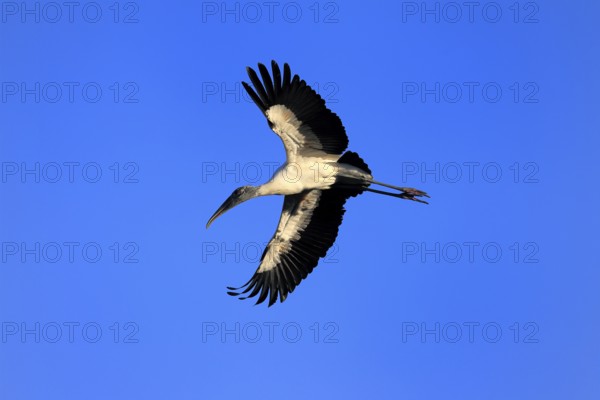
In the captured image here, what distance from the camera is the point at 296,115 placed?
18234mm

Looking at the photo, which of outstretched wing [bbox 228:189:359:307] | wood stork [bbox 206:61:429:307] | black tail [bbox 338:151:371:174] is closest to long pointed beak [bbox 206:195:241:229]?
wood stork [bbox 206:61:429:307]

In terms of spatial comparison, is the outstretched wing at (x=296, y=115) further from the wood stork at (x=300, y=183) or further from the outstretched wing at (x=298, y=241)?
the outstretched wing at (x=298, y=241)

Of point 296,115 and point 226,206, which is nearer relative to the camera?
point 296,115

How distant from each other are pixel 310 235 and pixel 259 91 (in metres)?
3.63

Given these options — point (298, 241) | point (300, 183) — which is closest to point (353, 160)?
point (300, 183)

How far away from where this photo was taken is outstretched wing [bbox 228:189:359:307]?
19.8 meters

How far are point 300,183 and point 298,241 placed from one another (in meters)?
1.60

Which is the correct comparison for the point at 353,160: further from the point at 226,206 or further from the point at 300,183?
the point at 226,206

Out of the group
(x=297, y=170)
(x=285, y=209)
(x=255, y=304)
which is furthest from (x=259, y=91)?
(x=255, y=304)

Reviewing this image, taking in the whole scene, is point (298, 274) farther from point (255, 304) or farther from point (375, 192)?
point (375, 192)

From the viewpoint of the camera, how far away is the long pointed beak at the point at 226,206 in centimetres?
1939

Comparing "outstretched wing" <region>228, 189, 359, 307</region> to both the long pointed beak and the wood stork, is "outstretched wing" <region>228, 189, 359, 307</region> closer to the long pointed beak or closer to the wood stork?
the wood stork

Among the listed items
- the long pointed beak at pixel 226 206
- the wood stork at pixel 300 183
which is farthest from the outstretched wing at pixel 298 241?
the long pointed beak at pixel 226 206

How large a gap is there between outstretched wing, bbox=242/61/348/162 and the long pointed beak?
1.40 metres
